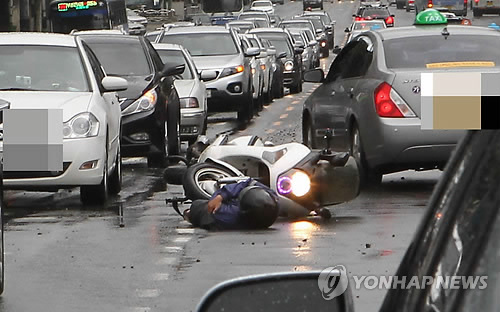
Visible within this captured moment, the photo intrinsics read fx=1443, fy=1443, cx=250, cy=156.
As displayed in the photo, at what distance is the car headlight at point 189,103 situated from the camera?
68.4 ft

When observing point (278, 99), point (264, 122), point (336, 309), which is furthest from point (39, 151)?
point (278, 99)

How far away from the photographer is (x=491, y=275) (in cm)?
196

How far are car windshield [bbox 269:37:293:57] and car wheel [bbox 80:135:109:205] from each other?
85.5 ft

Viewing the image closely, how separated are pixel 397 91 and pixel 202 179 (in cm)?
214

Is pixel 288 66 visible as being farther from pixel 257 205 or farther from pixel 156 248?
pixel 156 248

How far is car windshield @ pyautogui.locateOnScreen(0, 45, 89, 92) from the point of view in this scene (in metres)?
13.5

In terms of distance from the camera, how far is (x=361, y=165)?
1376 centimetres

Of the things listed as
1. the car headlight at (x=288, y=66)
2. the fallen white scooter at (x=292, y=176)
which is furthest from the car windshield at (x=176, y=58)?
the car headlight at (x=288, y=66)

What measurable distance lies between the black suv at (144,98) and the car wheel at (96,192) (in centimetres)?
351

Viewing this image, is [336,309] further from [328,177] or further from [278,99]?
[278,99]

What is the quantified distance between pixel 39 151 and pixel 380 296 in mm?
5148

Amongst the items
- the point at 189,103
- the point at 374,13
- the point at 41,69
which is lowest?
the point at 374,13

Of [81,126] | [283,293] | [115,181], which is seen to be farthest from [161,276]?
[283,293]

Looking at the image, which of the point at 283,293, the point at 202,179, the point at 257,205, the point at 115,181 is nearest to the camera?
the point at 283,293
